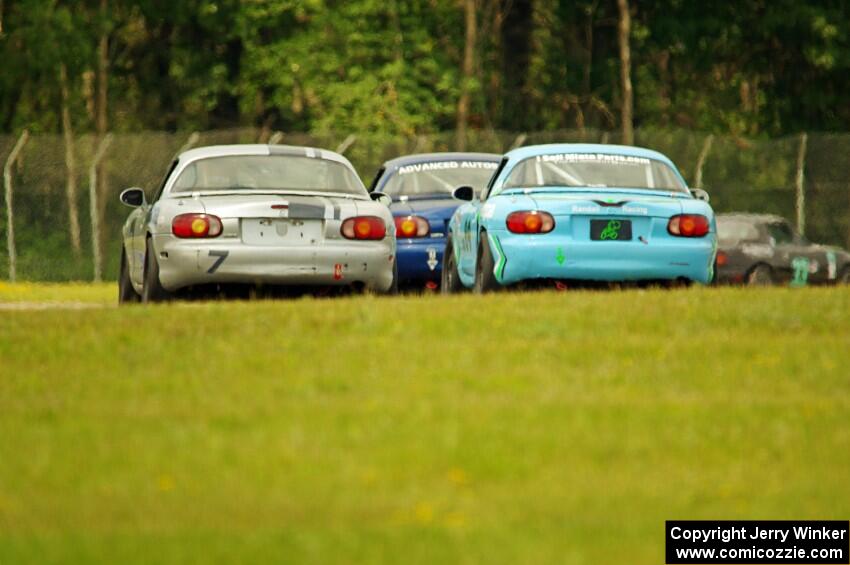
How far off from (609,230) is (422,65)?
27.5m

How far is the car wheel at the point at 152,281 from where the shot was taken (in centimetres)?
1414

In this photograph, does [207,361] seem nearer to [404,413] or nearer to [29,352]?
[29,352]

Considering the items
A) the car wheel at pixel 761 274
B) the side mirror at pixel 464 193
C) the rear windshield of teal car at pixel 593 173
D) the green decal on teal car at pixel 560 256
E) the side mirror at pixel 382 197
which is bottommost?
the car wheel at pixel 761 274

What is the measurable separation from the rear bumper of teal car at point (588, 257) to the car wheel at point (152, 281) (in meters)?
2.51

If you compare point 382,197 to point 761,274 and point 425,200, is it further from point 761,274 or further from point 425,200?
point 761,274

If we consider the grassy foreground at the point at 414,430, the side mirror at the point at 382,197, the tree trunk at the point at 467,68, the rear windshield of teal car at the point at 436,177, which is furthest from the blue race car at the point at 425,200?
the tree trunk at the point at 467,68

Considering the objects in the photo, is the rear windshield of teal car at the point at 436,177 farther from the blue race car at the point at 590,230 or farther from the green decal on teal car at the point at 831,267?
the green decal on teal car at the point at 831,267

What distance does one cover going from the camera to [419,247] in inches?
704

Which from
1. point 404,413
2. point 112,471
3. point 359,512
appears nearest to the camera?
point 359,512

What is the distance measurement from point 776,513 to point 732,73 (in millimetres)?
38629

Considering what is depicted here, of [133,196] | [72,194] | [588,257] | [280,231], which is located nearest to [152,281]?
[280,231]

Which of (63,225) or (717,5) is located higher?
(717,5)

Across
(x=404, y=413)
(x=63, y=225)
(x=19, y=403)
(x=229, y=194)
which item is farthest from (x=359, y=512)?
(x=63, y=225)

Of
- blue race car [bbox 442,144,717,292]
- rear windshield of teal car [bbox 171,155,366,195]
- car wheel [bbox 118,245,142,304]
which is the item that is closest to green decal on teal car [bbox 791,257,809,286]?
blue race car [bbox 442,144,717,292]
